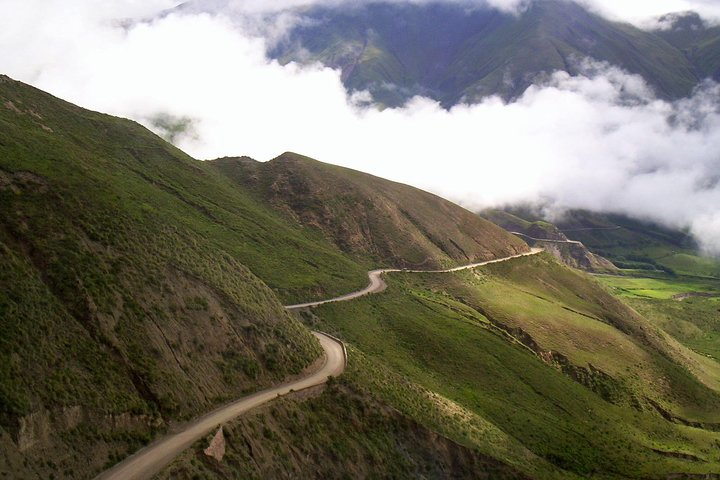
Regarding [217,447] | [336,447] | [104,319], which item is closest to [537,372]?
[336,447]

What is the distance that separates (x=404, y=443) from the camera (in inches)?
2098

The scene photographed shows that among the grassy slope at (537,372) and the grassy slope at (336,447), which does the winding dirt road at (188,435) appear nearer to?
the grassy slope at (336,447)

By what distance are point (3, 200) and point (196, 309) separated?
17043 mm

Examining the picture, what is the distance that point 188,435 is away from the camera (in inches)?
1561

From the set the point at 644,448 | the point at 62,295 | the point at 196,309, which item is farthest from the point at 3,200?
the point at 644,448

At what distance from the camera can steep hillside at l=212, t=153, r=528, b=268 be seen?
420 ft

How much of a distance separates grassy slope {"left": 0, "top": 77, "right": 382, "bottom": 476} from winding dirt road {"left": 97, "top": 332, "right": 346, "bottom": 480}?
1038 millimetres

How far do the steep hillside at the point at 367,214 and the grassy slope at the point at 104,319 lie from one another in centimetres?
6112

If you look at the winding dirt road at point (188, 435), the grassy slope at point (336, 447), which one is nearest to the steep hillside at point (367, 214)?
the winding dirt road at point (188, 435)

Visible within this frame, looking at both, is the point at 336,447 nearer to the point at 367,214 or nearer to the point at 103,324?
the point at 103,324

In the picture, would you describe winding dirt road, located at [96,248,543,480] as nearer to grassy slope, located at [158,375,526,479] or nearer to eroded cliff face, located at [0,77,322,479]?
eroded cliff face, located at [0,77,322,479]

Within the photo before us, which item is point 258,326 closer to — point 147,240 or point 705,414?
point 147,240

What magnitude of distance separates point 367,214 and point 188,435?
97.6 m

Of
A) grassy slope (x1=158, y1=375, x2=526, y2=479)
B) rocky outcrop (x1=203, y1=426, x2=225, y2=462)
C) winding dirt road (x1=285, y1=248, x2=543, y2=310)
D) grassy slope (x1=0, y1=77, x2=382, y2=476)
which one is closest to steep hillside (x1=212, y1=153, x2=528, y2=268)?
winding dirt road (x1=285, y1=248, x2=543, y2=310)
